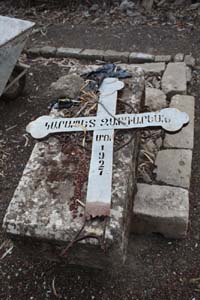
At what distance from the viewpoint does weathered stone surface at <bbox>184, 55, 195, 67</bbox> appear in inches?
176

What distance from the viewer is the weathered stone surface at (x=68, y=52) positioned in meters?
4.82

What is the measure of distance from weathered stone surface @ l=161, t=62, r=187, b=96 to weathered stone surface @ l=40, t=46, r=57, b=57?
4.68ft

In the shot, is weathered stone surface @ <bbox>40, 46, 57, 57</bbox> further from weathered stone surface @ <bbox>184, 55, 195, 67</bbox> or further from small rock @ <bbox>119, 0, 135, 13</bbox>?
weathered stone surface @ <bbox>184, 55, 195, 67</bbox>

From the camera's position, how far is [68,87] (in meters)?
2.93

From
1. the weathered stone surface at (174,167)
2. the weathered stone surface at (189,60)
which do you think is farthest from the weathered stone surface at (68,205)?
the weathered stone surface at (189,60)

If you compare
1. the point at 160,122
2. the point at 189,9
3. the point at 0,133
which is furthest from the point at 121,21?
the point at 160,122

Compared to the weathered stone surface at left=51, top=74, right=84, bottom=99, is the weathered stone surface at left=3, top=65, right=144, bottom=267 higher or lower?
lower

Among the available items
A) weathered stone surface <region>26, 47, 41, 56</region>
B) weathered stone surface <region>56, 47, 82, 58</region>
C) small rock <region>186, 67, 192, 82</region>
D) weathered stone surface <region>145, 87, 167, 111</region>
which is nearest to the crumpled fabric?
weathered stone surface <region>145, 87, 167, 111</region>

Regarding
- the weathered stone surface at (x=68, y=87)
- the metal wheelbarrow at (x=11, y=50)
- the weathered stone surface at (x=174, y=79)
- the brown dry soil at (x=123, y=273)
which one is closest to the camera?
the brown dry soil at (x=123, y=273)

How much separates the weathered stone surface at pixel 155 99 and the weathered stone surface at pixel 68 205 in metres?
1.26

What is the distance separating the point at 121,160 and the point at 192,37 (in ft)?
10.1

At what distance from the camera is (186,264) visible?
2635 mm

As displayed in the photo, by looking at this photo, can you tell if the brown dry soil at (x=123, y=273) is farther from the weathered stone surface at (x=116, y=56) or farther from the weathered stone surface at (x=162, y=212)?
the weathered stone surface at (x=116, y=56)

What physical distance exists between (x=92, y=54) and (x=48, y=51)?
57 centimetres
